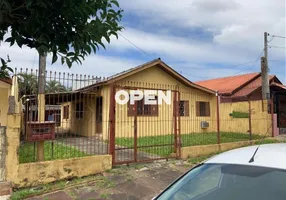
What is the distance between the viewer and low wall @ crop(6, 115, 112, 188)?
19.0 feet

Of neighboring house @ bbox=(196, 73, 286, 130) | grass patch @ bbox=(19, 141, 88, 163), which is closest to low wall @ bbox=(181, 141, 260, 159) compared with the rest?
grass patch @ bbox=(19, 141, 88, 163)

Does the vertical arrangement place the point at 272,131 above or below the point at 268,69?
below

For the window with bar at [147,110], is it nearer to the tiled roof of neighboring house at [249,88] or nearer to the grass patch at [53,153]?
the grass patch at [53,153]

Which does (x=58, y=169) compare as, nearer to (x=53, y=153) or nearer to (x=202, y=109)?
(x=53, y=153)

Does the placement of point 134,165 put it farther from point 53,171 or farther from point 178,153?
point 53,171

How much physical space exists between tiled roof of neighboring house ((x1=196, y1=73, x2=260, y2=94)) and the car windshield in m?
19.4

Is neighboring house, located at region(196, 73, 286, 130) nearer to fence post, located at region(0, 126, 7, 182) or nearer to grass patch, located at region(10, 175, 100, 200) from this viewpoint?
grass patch, located at region(10, 175, 100, 200)

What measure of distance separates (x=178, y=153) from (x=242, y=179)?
6.49 m

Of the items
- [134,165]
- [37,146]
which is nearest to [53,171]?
[37,146]

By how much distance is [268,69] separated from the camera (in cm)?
1680

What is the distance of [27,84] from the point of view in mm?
7527

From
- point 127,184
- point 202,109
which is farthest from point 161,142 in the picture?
point 202,109

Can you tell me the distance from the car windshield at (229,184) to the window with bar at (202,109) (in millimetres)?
16223

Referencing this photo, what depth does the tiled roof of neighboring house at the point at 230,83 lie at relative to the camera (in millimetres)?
21645
